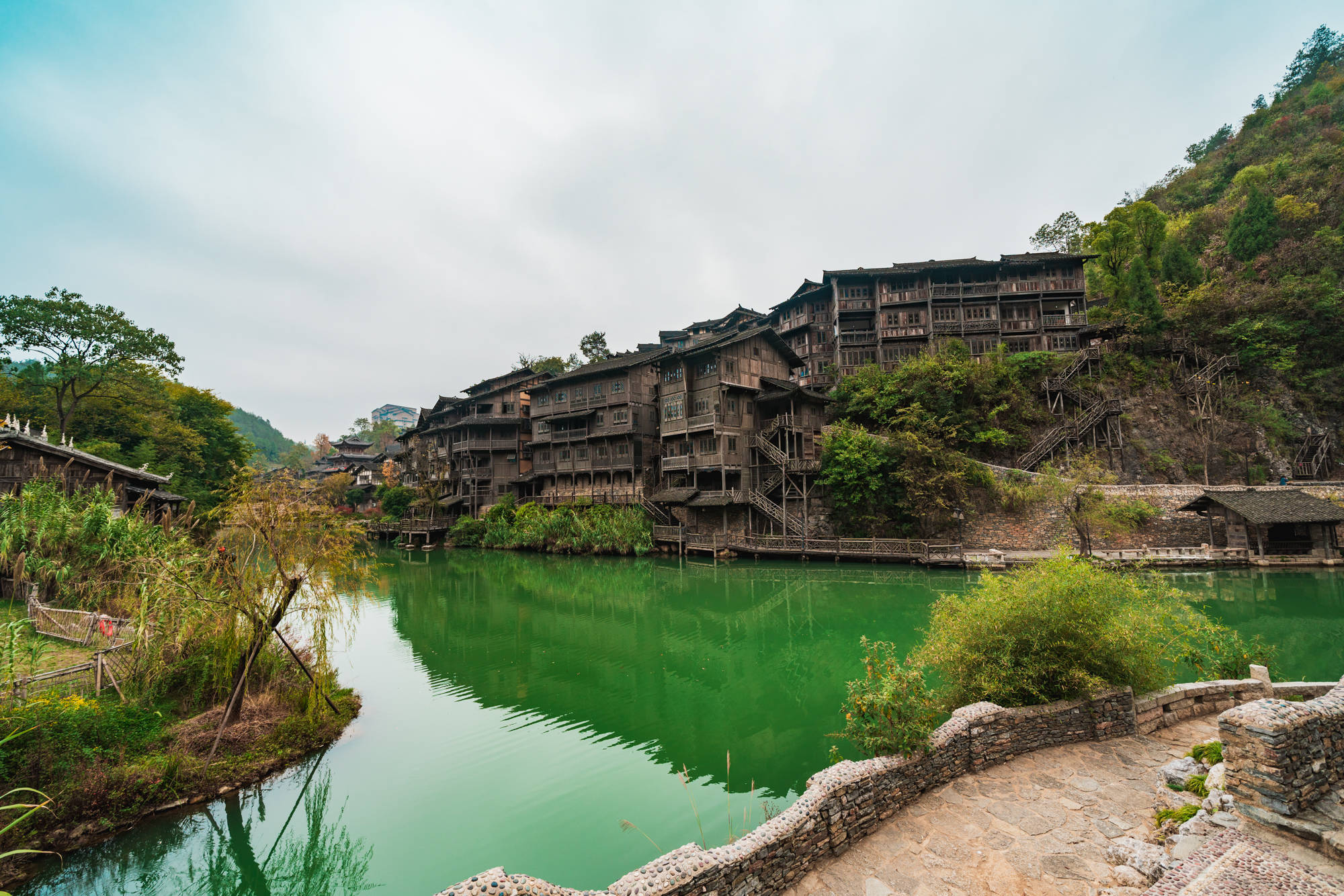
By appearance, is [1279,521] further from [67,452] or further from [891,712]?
[67,452]

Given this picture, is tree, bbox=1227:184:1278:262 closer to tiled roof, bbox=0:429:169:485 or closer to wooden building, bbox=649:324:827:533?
wooden building, bbox=649:324:827:533

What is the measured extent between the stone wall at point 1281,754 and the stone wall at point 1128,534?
23593 millimetres

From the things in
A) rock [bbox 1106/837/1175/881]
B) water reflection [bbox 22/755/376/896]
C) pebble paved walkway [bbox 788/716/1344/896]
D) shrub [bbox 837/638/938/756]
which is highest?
shrub [bbox 837/638/938/756]

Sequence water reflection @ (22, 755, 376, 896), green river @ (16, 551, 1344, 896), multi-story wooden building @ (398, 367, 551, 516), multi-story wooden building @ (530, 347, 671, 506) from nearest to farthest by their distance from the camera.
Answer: water reflection @ (22, 755, 376, 896)
green river @ (16, 551, 1344, 896)
multi-story wooden building @ (530, 347, 671, 506)
multi-story wooden building @ (398, 367, 551, 516)

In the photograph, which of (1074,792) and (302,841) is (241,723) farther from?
(1074,792)

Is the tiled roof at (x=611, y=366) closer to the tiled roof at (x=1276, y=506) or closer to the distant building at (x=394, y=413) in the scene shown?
the tiled roof at (x=1276, y=506)

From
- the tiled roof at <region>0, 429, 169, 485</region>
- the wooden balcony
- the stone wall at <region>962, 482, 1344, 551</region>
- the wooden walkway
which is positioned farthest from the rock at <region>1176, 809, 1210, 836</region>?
the wooden balcony

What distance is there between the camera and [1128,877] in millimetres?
4184

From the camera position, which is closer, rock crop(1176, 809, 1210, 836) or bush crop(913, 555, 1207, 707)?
rock crop(1176, 809, 1210, 836)

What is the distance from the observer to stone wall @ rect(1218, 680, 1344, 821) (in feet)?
13.7

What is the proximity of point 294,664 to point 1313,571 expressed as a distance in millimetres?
33479

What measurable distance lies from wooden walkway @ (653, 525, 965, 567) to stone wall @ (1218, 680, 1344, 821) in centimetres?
2116

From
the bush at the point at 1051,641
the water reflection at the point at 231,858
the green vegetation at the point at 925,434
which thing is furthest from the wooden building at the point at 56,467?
the green vegetation at the point at 925,434

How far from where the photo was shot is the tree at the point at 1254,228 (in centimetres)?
3341
